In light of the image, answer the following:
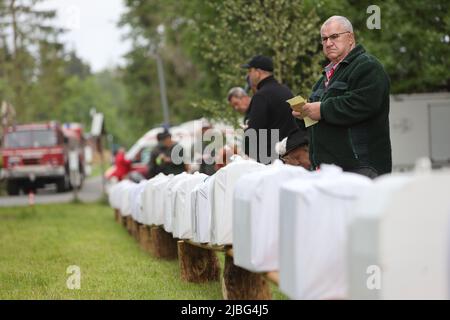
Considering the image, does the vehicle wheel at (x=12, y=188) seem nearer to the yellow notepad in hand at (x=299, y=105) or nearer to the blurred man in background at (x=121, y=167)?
the blurred man in background at (x=121, y=167)

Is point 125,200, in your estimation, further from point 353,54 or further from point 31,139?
point 31,139

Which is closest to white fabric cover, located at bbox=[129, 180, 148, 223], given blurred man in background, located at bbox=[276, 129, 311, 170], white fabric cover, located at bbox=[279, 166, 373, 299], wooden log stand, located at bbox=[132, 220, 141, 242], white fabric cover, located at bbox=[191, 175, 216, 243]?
wooden log stand, located at bbox=[132, 220, 141, 242]

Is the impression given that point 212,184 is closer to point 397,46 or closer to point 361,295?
point 361,295

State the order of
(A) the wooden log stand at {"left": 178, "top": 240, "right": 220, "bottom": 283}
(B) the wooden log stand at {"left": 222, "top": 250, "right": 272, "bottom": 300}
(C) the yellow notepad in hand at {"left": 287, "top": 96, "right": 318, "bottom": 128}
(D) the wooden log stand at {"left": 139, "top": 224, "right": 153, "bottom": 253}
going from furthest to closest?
(D) the wooden log stand at {"left": 139, "top": 224, "right": 153, "bottom": 253} < (A) the wooden log stand at {"left": 178, "top": 240, "right": 220, "bottom": 283} < (C) the yellow notepad in hand at {"left": 287, "top": 96, "right": 318, "bottom": 128} < (B) the wooden log stand at {"left": 222, "top": 250, "right": 272, "bottom": 300}

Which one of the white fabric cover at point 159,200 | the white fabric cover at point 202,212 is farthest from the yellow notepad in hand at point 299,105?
the white fabric cover at point 159,200

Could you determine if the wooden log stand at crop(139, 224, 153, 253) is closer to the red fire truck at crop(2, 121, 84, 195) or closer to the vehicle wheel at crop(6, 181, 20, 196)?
the red fire truck at crop(2, 121, 84, 195)

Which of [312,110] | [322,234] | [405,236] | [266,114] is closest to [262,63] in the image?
[266,114]

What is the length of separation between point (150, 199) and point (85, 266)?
1834 mm

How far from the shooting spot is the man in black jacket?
10.5m

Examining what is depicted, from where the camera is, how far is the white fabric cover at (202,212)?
8117 millimetres

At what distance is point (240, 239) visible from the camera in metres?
6.52

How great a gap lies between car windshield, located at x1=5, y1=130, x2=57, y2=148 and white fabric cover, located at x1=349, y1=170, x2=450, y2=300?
37.7m

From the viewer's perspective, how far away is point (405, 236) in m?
4.70
